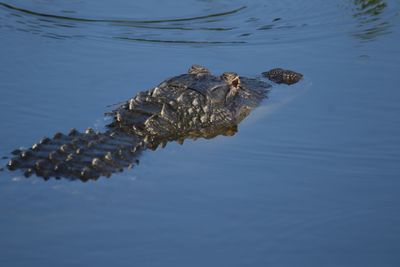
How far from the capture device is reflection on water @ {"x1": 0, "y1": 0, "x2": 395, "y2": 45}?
9031 mm

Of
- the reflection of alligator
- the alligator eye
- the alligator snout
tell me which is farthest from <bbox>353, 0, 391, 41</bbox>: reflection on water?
the alligator eye

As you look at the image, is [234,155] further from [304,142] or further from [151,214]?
[151,214]

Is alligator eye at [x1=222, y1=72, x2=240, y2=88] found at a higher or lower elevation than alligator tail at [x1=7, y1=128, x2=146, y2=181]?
higher

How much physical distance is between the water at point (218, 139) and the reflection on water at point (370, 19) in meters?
0.04

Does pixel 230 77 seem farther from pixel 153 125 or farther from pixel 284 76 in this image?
pixel 153 125

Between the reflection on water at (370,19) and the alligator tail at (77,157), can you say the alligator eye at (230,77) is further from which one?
the reflection on water at (370,19)

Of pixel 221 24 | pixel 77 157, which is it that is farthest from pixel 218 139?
pixel 221 24

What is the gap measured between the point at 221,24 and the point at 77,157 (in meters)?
4.62

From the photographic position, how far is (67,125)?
21.3ft

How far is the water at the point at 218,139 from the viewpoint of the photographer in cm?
462

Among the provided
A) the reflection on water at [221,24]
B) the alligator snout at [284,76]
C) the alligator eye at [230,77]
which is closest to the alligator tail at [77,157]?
the alligator eye at [230,77]

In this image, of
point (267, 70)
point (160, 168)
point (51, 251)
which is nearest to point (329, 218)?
point (160, 168)

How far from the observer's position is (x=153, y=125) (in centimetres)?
622

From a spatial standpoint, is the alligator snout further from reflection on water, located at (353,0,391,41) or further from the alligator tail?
the alligator tail
